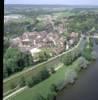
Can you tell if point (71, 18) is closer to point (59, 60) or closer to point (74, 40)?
point (74, 40)

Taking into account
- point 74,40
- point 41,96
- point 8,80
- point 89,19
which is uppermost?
point 89,19

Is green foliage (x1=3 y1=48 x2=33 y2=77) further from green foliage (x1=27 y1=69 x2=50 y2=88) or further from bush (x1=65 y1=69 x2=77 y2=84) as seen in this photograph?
bush (x1=65 y1=69 x2=77 y2=84)

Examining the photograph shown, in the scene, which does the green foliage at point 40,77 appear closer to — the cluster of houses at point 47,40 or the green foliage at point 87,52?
the cluster of houses at point 47,40

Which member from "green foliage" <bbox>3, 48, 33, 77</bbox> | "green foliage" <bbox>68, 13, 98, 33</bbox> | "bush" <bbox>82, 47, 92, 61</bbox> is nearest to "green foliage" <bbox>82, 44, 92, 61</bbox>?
"bush" <bbox>82, 47, 92, 61</bbox>

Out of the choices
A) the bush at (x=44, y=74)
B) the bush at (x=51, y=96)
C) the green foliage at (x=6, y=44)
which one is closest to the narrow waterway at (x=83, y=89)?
the bush at (x=51, y=96)

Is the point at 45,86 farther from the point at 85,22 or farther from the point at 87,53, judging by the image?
the point at 85,22

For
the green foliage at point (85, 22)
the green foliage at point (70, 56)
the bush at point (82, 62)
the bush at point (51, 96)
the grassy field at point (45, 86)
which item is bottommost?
the bush at point (51, 96)
